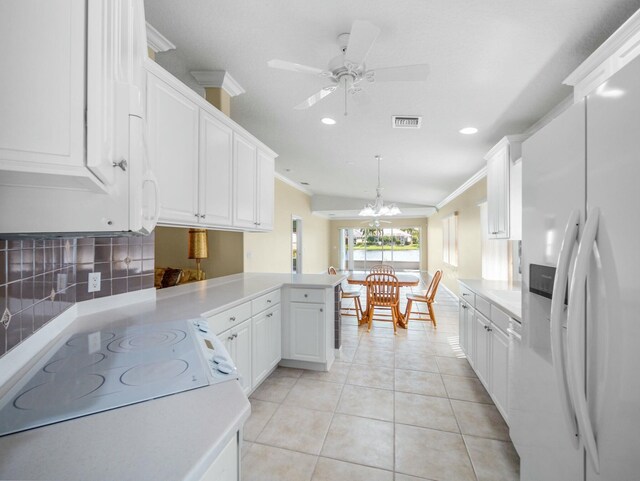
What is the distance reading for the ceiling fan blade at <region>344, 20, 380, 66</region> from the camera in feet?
4.51

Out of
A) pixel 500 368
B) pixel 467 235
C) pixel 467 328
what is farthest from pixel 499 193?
pixel 467 235

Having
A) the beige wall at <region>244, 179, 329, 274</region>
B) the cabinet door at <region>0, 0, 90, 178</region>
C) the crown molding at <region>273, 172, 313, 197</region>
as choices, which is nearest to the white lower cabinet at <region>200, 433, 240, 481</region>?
the cabinet door at <region>0, 0, 90, 178</region>

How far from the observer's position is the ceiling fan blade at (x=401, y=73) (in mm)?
1629

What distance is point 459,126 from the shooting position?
2.88 m

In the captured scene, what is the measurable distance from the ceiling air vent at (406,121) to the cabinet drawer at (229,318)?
2.15 meters

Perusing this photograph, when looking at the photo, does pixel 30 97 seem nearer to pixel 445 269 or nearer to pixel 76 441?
pixel 76 441

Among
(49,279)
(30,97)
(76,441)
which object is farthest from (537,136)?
(49,279)

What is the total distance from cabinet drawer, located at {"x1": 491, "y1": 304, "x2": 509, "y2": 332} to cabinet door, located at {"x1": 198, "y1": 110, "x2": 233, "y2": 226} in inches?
86.5

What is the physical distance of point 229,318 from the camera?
79.0 inches

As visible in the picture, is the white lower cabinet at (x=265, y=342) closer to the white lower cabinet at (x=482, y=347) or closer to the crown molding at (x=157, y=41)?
the white lower cabinet at (x=482, y=347)

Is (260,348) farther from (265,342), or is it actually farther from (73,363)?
(73,363)

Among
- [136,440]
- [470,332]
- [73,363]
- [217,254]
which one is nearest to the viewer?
[136,440]

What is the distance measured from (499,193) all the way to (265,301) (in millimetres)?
2508

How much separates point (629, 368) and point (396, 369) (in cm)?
251
